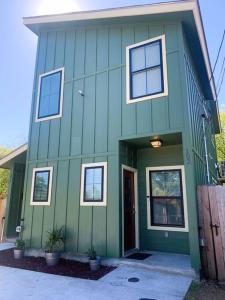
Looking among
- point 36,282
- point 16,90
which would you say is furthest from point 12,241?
point 16,90

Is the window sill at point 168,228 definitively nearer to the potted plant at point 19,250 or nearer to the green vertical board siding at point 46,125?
the potted plant at point 19,250

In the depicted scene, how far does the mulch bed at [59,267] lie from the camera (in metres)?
4.46

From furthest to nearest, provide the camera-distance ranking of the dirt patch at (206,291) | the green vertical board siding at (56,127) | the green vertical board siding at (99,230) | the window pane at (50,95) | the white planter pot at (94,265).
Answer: the window pane at (50,95) < the green vertical board siding at (56,127) < the green vertical board siding at (99,230) < the white planter pot at (94,265) < the dirt patch at (206,291)

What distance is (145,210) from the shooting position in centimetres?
616

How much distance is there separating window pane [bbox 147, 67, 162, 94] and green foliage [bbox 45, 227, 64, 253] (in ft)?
13.3

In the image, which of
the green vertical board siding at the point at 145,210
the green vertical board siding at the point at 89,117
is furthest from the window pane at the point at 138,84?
the green vertical board siding at the point at 145,210

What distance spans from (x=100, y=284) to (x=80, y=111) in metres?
4.25

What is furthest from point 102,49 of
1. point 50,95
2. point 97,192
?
point 97,192

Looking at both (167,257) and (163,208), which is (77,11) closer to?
(163,208)

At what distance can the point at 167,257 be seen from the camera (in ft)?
17.1

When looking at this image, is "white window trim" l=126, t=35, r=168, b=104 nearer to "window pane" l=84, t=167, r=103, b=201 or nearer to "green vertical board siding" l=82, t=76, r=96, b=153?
"green vertical board siding" l=82, t=76, r=96, b=153

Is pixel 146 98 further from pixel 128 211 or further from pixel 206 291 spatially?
pixel 206 291

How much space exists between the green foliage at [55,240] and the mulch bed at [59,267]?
318 mm

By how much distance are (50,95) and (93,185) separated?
3.38 metres
